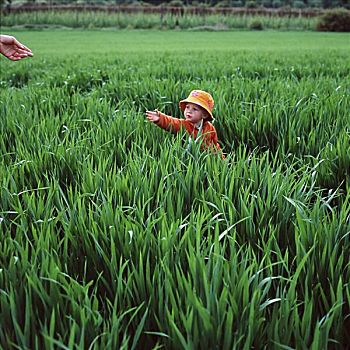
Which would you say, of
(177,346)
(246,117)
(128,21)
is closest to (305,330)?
(177,346)

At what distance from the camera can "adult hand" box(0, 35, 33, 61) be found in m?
3.05

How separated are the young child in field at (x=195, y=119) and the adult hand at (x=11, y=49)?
0.89 meters

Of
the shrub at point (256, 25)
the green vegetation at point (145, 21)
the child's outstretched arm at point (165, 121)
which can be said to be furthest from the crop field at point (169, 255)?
the green vegetation at point (145, 21)

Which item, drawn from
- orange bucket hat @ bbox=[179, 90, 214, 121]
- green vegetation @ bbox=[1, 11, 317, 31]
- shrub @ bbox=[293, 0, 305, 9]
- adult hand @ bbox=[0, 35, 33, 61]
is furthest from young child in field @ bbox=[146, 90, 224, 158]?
shrub @ bbox=[293, 0, 305, 9]

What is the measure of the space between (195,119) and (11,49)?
1.14m

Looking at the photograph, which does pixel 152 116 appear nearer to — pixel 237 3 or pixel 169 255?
pixel 169 255

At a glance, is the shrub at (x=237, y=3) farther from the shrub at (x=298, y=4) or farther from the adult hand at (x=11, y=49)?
the adult hand at (x=11, y=49)

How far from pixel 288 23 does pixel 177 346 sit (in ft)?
117

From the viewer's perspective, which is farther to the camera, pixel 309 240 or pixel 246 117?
pixel 246 117

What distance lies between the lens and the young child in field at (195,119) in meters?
2.80

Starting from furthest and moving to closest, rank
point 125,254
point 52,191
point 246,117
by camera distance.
Result: point 246,117
point 52,191
point 125,254

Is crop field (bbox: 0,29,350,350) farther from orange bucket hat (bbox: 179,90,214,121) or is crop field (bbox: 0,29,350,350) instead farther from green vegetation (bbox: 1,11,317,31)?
green vegetation (bbox: 1,11,317,31)

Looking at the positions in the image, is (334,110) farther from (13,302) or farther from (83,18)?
(83,18)

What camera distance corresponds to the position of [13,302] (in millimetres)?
1068
